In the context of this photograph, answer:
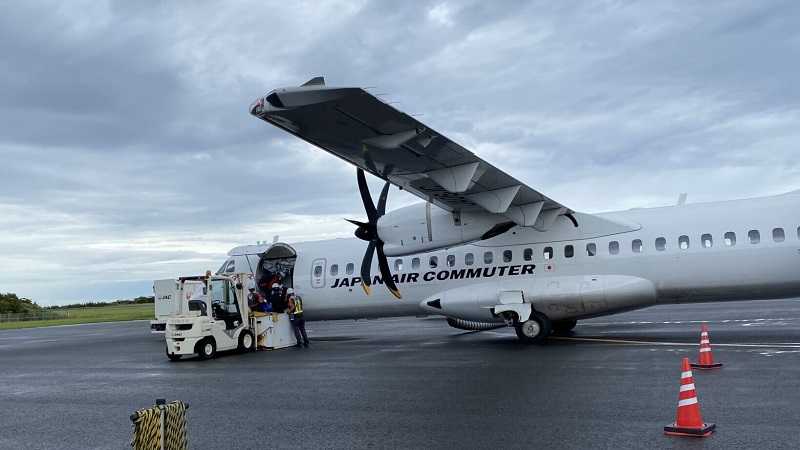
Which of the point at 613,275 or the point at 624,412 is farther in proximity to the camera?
the point at 613,275

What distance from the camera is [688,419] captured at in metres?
6.96

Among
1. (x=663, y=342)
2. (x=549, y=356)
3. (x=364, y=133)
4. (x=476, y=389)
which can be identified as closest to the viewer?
(x=476, y=389)

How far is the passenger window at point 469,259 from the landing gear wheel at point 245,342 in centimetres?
669

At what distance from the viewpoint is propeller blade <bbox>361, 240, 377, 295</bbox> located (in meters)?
19.8

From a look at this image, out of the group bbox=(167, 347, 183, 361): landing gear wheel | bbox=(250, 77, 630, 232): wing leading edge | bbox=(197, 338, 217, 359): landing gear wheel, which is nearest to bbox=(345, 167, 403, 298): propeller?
bbox=(250, 77, 630, 232): wing leading edge

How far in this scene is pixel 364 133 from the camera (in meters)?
12.5

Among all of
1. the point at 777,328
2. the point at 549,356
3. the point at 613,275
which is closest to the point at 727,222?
the point at 613,275

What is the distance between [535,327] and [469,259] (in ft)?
8.71

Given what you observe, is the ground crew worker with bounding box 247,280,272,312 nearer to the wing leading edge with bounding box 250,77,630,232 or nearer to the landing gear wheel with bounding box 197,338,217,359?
the landing gear wheel with bounding box 197,338,217,359

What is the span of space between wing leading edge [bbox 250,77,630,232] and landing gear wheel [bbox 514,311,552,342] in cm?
245

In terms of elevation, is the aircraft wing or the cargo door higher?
the aircraft wing

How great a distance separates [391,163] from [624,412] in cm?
784

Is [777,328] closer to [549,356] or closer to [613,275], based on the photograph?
[613,275]

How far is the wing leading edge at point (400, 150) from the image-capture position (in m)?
11.1
